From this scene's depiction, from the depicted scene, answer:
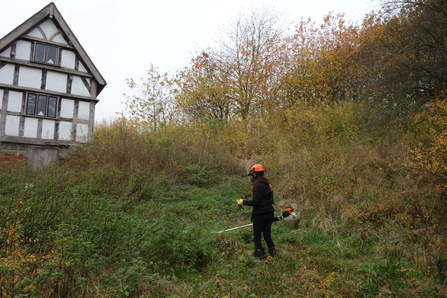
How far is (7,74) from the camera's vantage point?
1378 centimetres

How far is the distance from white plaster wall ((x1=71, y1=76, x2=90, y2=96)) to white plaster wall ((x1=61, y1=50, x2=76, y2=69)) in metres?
0.60

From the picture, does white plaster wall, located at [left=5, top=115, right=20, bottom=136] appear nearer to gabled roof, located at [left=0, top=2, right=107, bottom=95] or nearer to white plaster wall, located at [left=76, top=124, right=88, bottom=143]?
white plaster wall, located at [left=76, top=124, right=88, bottom=143]

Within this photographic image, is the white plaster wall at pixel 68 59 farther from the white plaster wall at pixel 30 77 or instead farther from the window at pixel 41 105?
the window at pixel 41 105

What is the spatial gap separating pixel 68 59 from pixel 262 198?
1287cm

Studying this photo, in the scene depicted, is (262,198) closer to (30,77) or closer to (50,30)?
(30,77)

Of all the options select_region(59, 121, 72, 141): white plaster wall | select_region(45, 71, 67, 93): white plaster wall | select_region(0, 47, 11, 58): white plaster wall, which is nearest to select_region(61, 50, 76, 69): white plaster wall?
select_region(45, 71, 67, 93): white plaster wall

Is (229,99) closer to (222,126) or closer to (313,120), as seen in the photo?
(222,126)

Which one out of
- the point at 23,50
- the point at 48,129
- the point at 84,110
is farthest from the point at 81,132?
the point at 23,50

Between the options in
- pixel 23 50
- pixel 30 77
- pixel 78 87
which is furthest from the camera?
pixel 78 87

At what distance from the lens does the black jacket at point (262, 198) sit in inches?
242

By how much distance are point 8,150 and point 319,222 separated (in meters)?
12.9

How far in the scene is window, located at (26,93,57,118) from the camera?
14.2m

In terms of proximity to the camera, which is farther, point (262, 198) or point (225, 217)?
point (225, 217)

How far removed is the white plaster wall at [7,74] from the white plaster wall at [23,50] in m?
0.56
